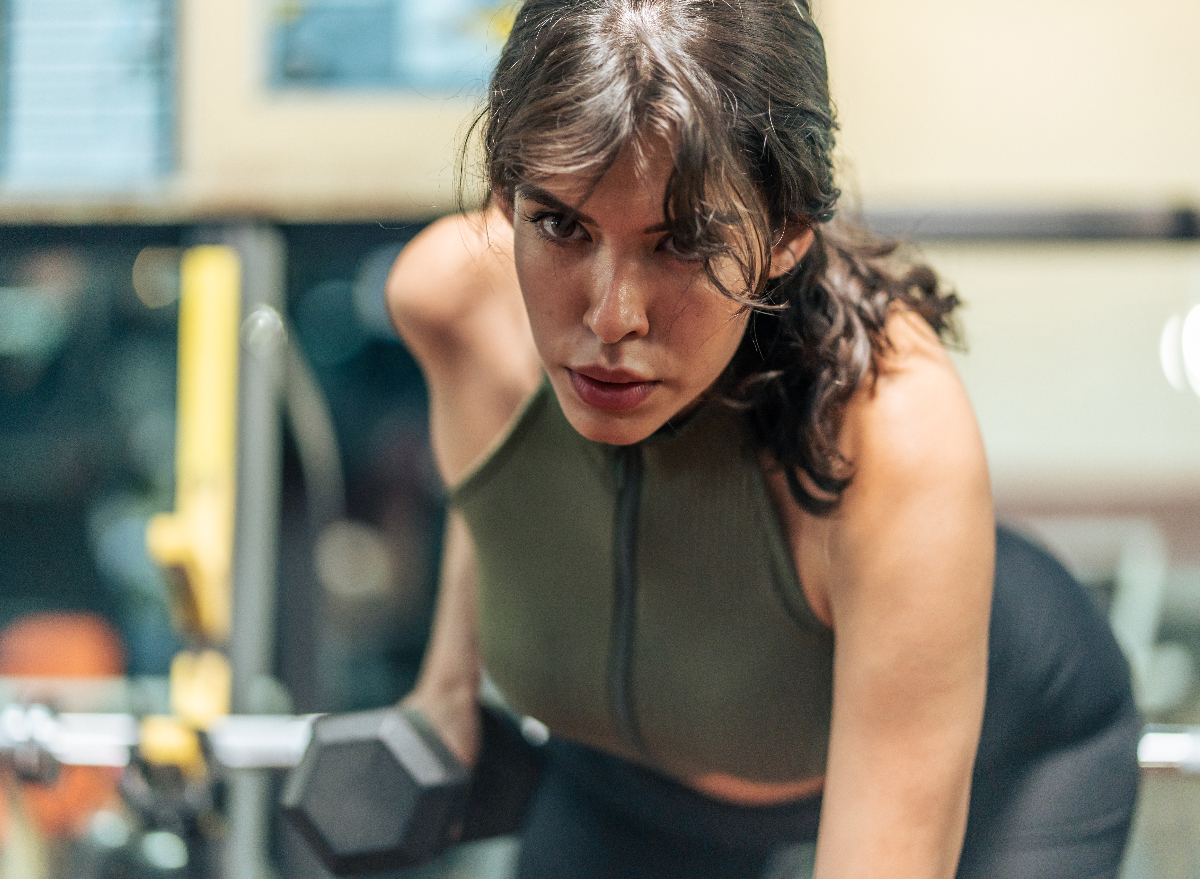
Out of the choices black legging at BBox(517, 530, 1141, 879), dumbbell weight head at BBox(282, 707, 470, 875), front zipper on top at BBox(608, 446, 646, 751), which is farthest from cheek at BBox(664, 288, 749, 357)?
dumbbell weight head at BBox(282, 707, 470, 875)

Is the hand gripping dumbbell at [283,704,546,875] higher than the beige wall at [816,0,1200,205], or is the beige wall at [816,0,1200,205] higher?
the beige wall at [816,0,1200,205]

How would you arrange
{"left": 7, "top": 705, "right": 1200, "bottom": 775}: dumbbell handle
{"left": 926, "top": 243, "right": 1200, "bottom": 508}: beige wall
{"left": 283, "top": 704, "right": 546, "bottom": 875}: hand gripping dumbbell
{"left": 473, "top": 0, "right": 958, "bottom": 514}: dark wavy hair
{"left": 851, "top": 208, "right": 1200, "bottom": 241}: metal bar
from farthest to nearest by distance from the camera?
{"left": 926, "top": 243, "right": 1200, "bottom": 508}: beige wall, {"left": 851, "top": 208, "right": 1200, "bottom": 241}: metal bar, {"left": 7, "top": 705, "right": 1200, "bottom": 775}: dumbbell handle, {"left": 283, "top": 704, "right": 546, "bottom": 875}: hand gripping dumbbell, {"left": 473, "top": 0, "right": 958, "bottom": 514}: dark wavy hair

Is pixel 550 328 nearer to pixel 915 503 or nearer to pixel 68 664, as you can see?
pixel 915 503

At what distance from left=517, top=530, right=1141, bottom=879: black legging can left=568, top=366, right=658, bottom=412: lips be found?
0.30 metres

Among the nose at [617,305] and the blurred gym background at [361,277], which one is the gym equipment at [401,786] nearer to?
the nose at [617,305]

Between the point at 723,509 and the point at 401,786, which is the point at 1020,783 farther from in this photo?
the point at 401,786

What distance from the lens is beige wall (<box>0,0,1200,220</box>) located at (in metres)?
1.29

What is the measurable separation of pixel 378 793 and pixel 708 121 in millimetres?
510

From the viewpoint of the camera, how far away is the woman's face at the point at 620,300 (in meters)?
0.39

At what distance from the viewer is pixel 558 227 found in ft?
1.37

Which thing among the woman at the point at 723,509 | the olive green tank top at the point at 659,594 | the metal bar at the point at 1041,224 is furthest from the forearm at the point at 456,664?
the metal bar at the point at 1041,224

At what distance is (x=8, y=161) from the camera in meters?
1.39

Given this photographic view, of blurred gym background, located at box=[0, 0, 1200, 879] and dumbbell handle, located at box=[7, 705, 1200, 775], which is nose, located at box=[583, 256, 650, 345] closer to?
dumbbell handle, located at box=[7, 705, 1200, 775]

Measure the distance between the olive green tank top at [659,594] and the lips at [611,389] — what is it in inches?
3.7
